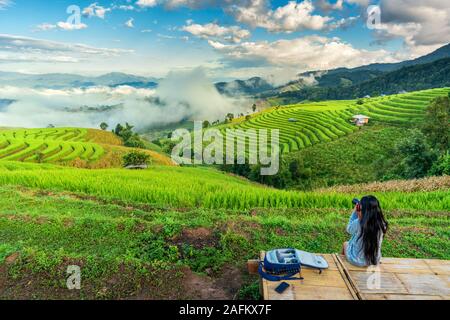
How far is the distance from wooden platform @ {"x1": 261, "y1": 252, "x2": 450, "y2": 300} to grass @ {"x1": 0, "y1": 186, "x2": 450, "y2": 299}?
1504 mm

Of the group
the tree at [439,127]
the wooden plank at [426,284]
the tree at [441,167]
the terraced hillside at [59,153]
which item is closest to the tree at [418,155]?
the tree at [441,167]

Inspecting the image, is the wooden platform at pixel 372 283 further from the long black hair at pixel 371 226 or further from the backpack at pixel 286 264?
the long black hair at pixel 371 226

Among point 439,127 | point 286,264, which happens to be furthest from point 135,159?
point 439,127

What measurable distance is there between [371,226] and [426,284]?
3.28 feet

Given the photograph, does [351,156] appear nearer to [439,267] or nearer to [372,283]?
[439,267]

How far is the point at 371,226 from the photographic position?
4402 mm

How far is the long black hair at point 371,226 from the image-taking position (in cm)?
435

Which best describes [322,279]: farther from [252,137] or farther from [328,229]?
[252,137]

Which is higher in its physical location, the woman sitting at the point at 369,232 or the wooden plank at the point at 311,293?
the woman sitting at the point at 369,232

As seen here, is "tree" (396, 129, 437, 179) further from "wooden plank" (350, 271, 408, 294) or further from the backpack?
the backpack

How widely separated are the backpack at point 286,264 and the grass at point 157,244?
46.8 inches

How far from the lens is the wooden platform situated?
3793 mm

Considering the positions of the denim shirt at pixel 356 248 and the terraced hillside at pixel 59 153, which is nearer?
the denim shirt at pixel 356 248
